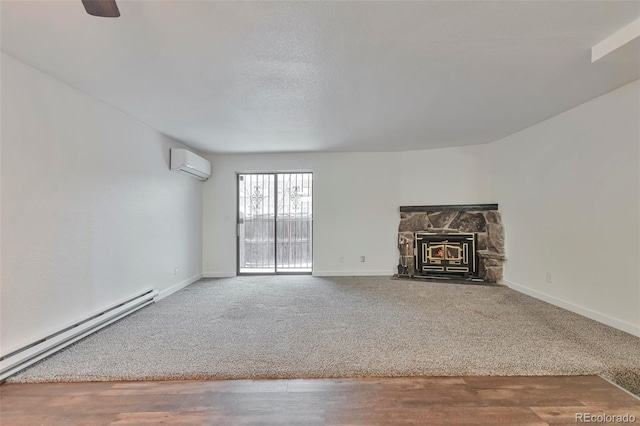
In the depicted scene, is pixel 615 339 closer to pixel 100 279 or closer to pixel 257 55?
pixel 257 55

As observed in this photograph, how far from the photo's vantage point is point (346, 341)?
244cm

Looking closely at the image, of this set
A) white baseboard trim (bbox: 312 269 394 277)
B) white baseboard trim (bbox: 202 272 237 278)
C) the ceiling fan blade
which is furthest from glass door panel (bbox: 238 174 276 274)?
the ceiling fan blade

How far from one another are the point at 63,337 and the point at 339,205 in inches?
161

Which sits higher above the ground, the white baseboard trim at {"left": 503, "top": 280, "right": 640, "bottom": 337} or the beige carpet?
the white baseboard trim at {"left": 503, "top": 280, "right": 640, "bottom": 337}

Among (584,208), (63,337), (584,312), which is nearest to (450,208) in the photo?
(584,208)

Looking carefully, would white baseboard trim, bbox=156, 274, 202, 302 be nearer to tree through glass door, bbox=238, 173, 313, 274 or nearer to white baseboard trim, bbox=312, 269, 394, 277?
tree through glass door, bbox=238, 173, 313, 274

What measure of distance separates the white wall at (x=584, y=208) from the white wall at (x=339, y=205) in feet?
6.14

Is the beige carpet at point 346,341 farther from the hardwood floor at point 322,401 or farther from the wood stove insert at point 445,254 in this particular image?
the wood stove insert at point 445,254

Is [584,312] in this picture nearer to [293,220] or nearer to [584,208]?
[584,208]

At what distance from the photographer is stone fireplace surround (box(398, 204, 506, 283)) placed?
14.6 ft

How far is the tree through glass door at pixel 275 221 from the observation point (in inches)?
213

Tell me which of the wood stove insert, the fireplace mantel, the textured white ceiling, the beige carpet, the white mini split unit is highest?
the textured white ceiling

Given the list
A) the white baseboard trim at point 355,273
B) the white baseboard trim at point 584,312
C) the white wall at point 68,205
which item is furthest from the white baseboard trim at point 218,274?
the white baseboard trim at point 584,312

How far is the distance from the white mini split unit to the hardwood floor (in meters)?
2.95
